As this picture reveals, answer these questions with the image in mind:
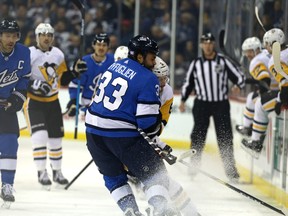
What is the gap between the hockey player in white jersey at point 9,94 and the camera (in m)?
6.50

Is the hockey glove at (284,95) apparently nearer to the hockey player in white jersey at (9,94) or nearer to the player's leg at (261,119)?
the player's leg at (261,119)

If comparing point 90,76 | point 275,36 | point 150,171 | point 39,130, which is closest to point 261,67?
point 275,36

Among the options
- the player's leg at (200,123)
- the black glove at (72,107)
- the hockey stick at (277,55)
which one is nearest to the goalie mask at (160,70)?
the hockey stick at (277,55)

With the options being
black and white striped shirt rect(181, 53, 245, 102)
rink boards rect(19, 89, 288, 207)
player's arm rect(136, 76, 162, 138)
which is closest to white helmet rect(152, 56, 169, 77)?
player's arm rect(136, 76, 162, 138)

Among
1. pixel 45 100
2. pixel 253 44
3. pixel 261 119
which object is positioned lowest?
pixel 261 119

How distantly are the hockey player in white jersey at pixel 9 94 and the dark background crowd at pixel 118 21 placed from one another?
505 cm

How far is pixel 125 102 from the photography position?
5055mm

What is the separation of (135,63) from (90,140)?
49 centimetres

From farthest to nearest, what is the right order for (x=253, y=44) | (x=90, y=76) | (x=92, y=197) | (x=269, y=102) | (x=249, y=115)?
(x=249, y=115) < (x=253, y=44) < (x=90, y=76) < (x=269, y=102) < (x=92, y=197)

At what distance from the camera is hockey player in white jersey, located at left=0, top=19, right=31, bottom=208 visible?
6500 mm

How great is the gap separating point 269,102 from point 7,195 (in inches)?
88.8

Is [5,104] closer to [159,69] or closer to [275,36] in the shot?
[159,69]

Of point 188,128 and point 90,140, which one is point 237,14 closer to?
point 188,128

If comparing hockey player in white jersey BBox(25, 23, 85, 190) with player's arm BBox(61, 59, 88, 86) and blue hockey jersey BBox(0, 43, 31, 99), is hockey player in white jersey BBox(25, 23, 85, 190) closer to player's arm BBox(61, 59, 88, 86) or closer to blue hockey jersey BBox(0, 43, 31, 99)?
player's arm BBox(61, 59, 88, 86)
